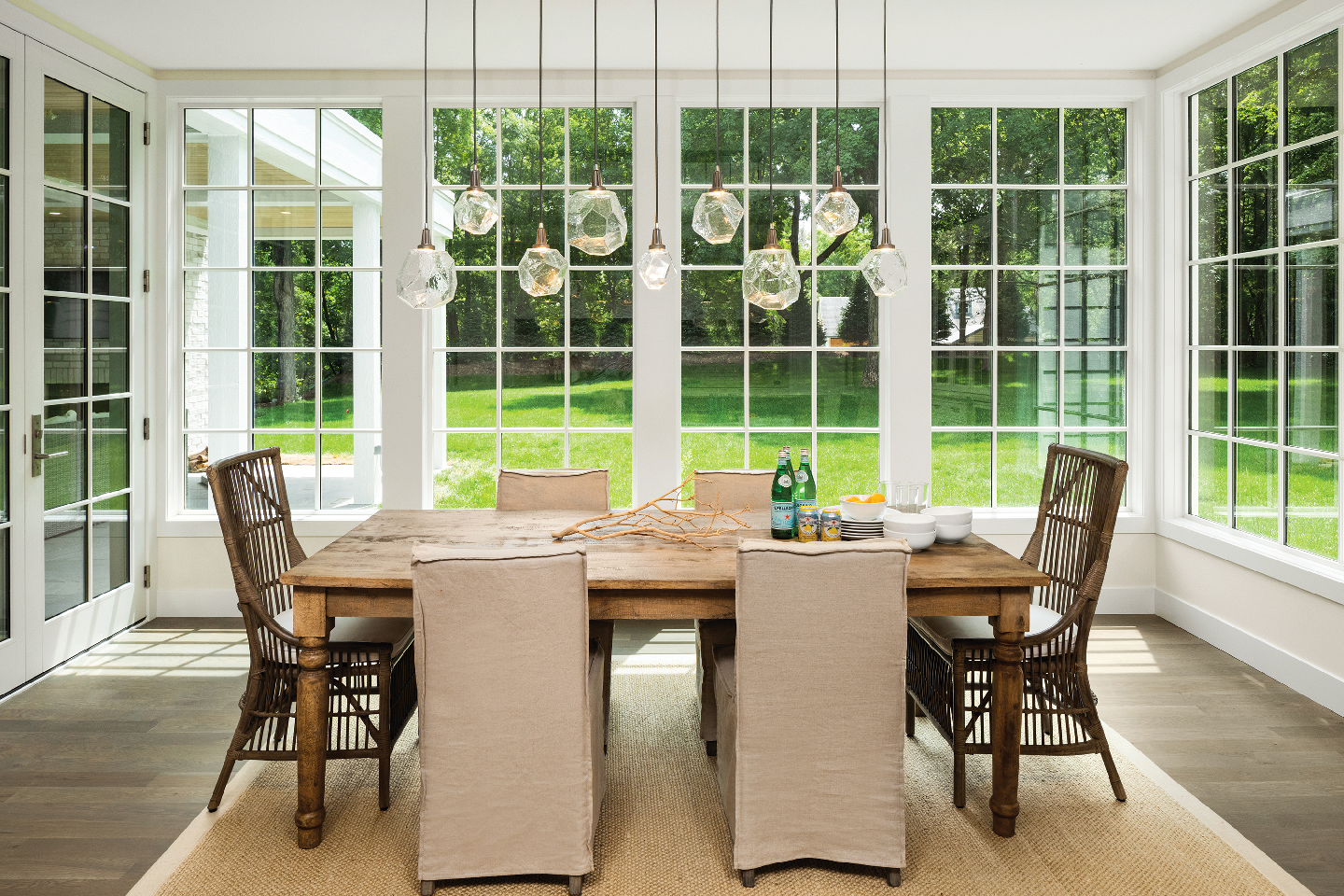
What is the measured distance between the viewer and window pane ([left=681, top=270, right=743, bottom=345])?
4891 millimetres

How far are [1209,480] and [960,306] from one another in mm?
1514

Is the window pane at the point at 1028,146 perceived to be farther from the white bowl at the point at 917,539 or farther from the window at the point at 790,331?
the white bowl at the point at 917,539

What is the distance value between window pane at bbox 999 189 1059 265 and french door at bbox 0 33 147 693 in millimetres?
4552

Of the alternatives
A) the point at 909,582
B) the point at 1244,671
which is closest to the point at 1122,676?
the point at 1244,671

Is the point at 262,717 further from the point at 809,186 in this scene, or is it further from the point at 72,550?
the point at 809,186

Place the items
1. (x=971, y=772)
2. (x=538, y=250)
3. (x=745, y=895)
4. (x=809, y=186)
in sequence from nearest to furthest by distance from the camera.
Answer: (x=745, y=895), (x=538, y=250), (x=971, y=772), (x=809, y=186)

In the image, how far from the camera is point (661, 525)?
3.21 metres

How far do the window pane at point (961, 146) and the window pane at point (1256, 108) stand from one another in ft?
3.79

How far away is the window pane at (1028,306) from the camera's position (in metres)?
4.93

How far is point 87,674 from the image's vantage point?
396 centimetres

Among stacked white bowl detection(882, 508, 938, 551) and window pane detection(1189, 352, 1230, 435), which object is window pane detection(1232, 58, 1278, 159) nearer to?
window pane detection(1189, 352, 1230, 435)

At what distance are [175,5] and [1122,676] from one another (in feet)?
16.4

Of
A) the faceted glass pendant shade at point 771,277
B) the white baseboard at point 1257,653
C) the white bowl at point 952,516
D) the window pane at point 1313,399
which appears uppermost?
the faceted glass pendant shade at point 771,277

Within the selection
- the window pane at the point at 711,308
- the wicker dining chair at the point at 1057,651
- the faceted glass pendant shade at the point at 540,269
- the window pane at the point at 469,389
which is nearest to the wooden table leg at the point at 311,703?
the faceted glass pendant shade at the point at 540,269
